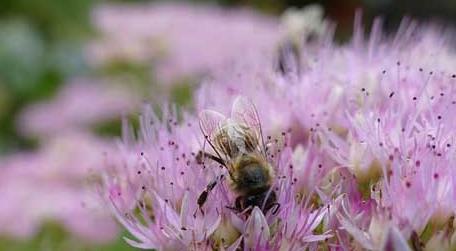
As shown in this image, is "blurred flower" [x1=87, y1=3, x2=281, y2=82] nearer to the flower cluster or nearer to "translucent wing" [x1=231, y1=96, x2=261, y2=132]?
the flower cluster

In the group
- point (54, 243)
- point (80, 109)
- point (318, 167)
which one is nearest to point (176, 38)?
point (80, 109)

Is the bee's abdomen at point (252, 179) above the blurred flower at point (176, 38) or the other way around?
the other way around

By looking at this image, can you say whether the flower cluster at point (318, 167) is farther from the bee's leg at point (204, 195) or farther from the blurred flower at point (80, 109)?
the blurred flower at point (80, 109)

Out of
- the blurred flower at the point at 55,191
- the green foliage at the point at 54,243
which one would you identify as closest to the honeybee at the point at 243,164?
the blurred flower at the point at 55,191

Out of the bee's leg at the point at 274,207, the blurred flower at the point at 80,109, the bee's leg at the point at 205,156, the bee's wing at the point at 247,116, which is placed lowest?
the bee's leg at the point at 274,207

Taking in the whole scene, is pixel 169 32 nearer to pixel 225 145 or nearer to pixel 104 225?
pixel 104 225

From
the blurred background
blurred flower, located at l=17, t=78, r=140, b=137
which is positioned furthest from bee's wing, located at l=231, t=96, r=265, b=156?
blurred flower, located at l=17, t=78, r=140, b=137
